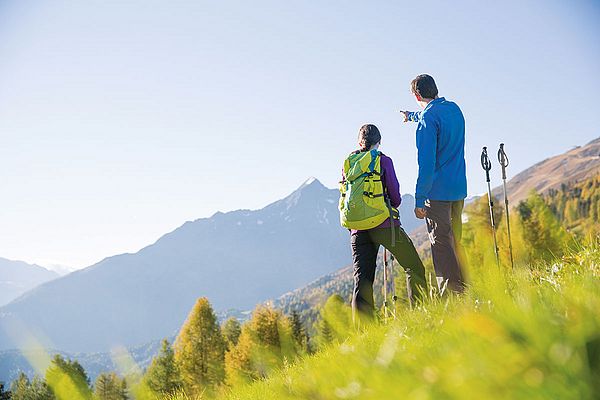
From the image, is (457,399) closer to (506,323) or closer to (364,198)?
(506,323)

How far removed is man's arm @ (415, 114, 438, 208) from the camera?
21.6 ft

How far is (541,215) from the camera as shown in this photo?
3688cm

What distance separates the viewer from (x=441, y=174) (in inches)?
265

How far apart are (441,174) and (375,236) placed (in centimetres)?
124

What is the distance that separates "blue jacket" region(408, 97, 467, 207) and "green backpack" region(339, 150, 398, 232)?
1.64ft

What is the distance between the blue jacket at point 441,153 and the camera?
6625 millimetres

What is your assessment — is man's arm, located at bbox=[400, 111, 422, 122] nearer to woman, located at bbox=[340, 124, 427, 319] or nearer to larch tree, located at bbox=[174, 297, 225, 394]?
woman, located at bbox=[340, 124, 427, 319]

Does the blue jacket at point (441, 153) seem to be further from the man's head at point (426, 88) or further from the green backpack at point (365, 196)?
the green backpack at point (365, 196)

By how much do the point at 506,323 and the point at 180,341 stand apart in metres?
40.6

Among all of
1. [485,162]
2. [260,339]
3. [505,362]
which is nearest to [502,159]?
[485,162]

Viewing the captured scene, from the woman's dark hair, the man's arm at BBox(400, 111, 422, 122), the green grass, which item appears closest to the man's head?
the man's arm at BBox(400, 111, 422, 122)

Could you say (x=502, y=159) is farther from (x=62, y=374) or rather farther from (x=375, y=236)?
(x=62, y=374)

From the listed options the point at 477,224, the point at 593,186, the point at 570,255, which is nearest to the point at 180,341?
the point at 477,224

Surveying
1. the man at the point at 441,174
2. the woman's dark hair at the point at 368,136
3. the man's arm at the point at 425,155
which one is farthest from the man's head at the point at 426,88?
the woman's dark hair at the point at 368,136
